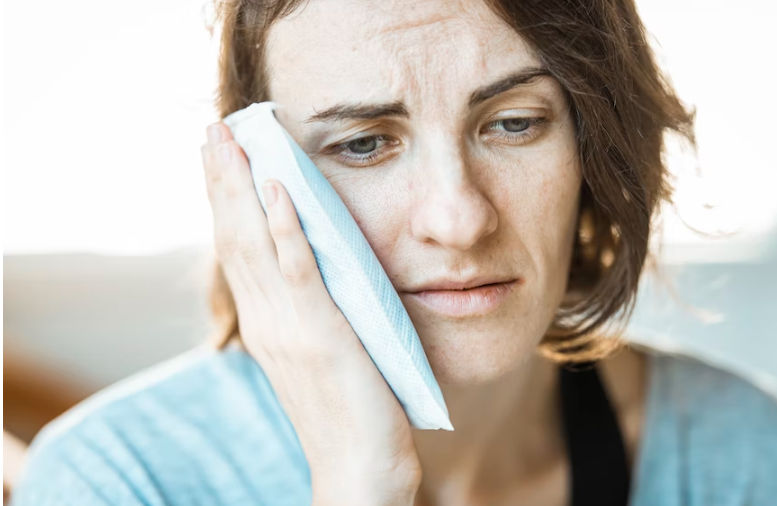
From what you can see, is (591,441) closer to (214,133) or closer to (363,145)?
(363,145)


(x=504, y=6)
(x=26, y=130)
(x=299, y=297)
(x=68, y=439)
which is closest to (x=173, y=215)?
(x=26, y=130)

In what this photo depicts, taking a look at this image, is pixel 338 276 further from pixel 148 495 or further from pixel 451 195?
pixel 148 495

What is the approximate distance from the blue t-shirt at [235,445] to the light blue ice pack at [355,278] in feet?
1.04

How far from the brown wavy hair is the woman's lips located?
10.6 inches

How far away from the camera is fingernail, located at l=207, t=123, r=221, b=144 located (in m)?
1.08

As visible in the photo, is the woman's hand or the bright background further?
the bright background

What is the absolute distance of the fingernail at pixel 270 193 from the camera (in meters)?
0.99

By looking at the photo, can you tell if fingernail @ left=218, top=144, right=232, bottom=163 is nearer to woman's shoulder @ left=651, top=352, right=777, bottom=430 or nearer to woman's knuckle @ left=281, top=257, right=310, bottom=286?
woman's knuckle @ left=281, top=257, right=310, bottom=286

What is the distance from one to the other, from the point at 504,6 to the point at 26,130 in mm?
1894

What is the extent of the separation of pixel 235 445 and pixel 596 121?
0.80 metres

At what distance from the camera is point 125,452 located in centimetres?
116

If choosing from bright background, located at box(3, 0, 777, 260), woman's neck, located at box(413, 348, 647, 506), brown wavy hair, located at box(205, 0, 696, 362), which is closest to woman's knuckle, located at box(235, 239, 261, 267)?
brown wavy hair, located at box(205, 0, 696, 362)

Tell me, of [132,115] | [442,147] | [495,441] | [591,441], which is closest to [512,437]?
[495,441]

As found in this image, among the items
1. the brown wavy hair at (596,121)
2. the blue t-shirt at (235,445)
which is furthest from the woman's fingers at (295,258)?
the blue t-shirt at (235,445)
